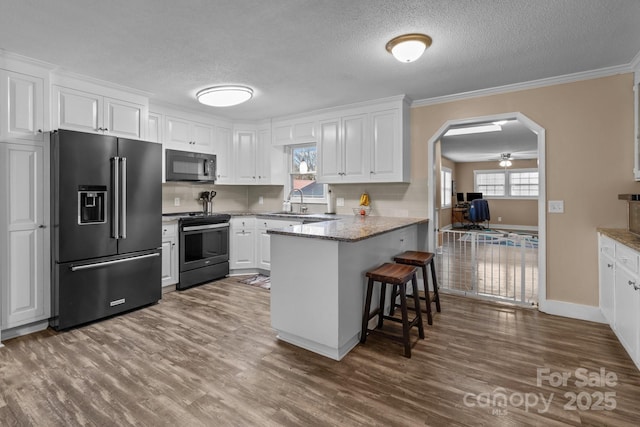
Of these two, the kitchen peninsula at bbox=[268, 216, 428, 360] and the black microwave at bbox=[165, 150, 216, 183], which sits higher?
the black microwave at bbox=[165, 150, 216, 183]

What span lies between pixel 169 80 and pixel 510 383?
3.91 meters

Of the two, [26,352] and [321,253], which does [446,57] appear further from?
[26,352]

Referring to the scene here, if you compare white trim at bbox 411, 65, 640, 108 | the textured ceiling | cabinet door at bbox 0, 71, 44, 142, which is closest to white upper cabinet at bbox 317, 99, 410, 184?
white trim at bbox 411, 65, 640, 108

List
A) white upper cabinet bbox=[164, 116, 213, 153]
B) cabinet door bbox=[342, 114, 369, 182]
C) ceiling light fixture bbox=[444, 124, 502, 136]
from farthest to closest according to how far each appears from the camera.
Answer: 1. ceiling light fixture bbox=[444, 124, 502, 136]
2. white upper cabinet bbox=[164, 116, 213, 153]
3. cabinet door bbox=[342, 114, 369, 182]

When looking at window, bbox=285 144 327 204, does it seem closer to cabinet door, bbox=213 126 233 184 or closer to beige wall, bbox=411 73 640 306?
cabinet door, bbox=213 126 233 184

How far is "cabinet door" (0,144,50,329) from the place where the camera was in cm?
277

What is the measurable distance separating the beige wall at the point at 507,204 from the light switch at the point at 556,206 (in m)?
8.25

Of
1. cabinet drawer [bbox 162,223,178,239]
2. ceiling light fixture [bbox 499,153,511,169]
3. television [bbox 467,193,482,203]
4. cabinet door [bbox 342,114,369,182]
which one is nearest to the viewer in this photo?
cabinet drawer [bbox 162,223,178,239]

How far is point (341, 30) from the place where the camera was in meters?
2.36

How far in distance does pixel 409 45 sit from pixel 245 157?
338cm

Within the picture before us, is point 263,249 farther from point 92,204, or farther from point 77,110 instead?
point 77,110

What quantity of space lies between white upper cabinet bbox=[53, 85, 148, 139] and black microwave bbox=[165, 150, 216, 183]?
62cm

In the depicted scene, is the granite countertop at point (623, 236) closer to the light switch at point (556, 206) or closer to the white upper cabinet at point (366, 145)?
the light switch at point (556, 206)

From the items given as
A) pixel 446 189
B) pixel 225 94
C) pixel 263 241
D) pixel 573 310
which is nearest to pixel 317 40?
pixel 225 94
